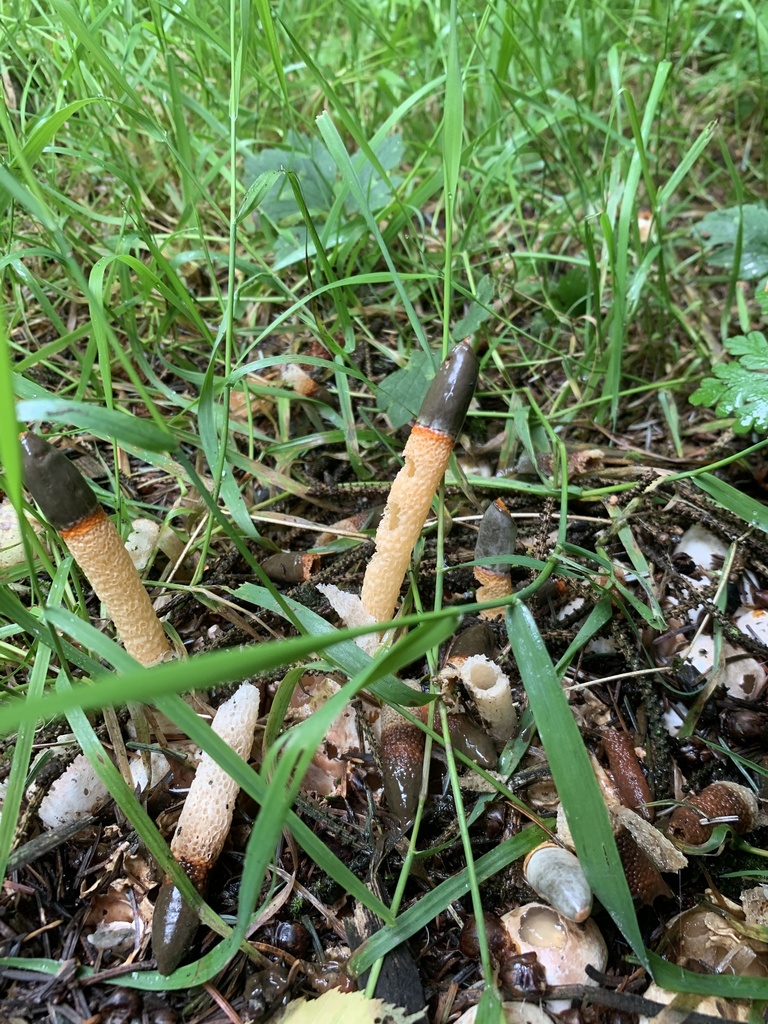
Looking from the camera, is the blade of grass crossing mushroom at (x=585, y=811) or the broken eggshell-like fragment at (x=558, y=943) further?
the broken eggshell-like fragment at (x=558, y=943)

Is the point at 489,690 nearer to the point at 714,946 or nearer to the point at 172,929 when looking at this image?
the point at 714,946

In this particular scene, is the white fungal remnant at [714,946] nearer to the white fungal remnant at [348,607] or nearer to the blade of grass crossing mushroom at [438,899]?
the blade of grass crossing mushroom at [438,899]

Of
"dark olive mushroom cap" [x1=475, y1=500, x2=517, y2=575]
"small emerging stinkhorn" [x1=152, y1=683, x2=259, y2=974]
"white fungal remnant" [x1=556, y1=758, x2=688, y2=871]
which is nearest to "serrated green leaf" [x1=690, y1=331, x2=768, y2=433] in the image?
"dark olive mushroom cap" [x1=475, y1=500, x2=517, y2=575]

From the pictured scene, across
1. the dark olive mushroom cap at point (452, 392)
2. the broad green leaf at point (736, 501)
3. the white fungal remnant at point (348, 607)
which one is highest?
the dark olive mushroom cap at point (452, 392)

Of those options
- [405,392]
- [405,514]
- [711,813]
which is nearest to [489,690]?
[405,514]

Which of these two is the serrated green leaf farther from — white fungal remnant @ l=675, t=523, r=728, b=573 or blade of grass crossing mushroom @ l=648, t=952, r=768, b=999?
blade of grass crossing mushroom @ l=648, t=952, r=768, b=999

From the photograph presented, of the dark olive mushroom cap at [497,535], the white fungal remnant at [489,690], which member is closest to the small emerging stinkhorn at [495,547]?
the dark olive mushroom cap at [497,535]
